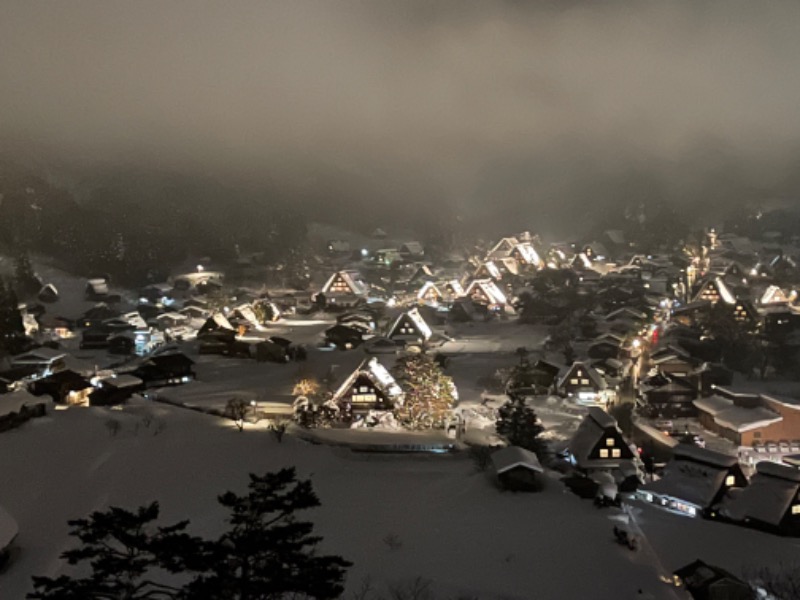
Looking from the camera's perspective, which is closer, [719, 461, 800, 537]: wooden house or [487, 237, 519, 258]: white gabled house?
[719, 461, 800, 537]: wooden house

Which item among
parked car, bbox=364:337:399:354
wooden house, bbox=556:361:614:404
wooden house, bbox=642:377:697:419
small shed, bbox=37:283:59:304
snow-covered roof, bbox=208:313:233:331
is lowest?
small shed, bbox=37:283:59:304

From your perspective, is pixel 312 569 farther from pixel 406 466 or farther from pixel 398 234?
pixel 398 234

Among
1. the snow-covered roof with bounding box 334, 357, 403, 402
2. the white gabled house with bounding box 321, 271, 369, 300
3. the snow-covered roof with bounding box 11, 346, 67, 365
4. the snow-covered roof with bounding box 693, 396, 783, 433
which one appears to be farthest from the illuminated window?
the white gabled house with bounding box 321, 271, 369, 300

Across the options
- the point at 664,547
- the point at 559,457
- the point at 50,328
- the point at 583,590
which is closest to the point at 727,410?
the point at 559,457

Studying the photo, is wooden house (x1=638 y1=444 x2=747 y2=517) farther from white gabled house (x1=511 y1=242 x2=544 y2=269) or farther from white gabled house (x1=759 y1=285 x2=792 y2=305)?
white gabled house (x1=511 y1=242 x2=544 y2=269)

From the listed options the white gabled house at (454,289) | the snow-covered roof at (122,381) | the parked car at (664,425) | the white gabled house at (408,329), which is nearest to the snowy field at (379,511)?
the snow-covered roof at (122,381)

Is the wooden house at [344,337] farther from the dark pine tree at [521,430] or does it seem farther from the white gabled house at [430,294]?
the dark pine tree at [521,430]

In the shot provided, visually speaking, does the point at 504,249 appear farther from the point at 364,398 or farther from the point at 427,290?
the point at 364,398

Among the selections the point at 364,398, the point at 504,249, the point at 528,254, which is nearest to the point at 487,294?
the point at 528,254
